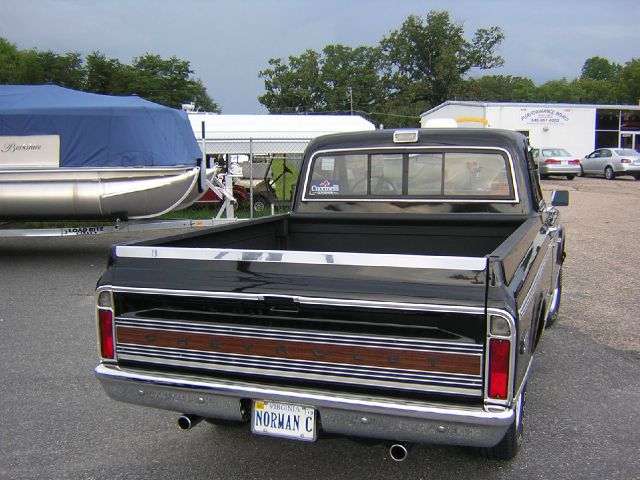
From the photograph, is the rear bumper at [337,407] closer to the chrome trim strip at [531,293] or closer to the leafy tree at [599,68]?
the chrome trim strip at [531,293]

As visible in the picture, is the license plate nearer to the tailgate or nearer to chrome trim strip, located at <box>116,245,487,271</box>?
the tailgate

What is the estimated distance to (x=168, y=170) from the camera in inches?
412

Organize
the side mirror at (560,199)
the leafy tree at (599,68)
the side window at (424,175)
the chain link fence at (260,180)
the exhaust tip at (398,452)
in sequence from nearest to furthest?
the exhaust tip at (398,452)
the side window at (424,175)
the side mirror at (560,199)
the chain link fence at (260,180)
the leafy tree at (599,68)

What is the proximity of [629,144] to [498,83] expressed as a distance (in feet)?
169

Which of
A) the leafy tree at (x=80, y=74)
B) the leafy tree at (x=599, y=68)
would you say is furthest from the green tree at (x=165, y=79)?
the leafy tree at (x=599, y=68)

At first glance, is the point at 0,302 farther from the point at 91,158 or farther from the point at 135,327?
the point at 135,327

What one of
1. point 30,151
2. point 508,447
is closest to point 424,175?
point 508,447

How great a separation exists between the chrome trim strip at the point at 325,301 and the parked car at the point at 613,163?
29.1 meters

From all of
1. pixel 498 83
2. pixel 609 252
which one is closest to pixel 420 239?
pixel 609 252

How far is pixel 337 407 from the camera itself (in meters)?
2.81

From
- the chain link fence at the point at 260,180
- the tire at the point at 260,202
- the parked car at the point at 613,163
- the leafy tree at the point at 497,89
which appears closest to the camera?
the chain link fence at the point at 260,180

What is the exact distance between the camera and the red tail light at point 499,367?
2619 millimetres

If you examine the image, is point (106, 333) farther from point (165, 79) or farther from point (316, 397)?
point (165, 79)

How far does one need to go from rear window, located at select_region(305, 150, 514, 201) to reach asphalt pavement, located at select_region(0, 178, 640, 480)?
63.9 inches
